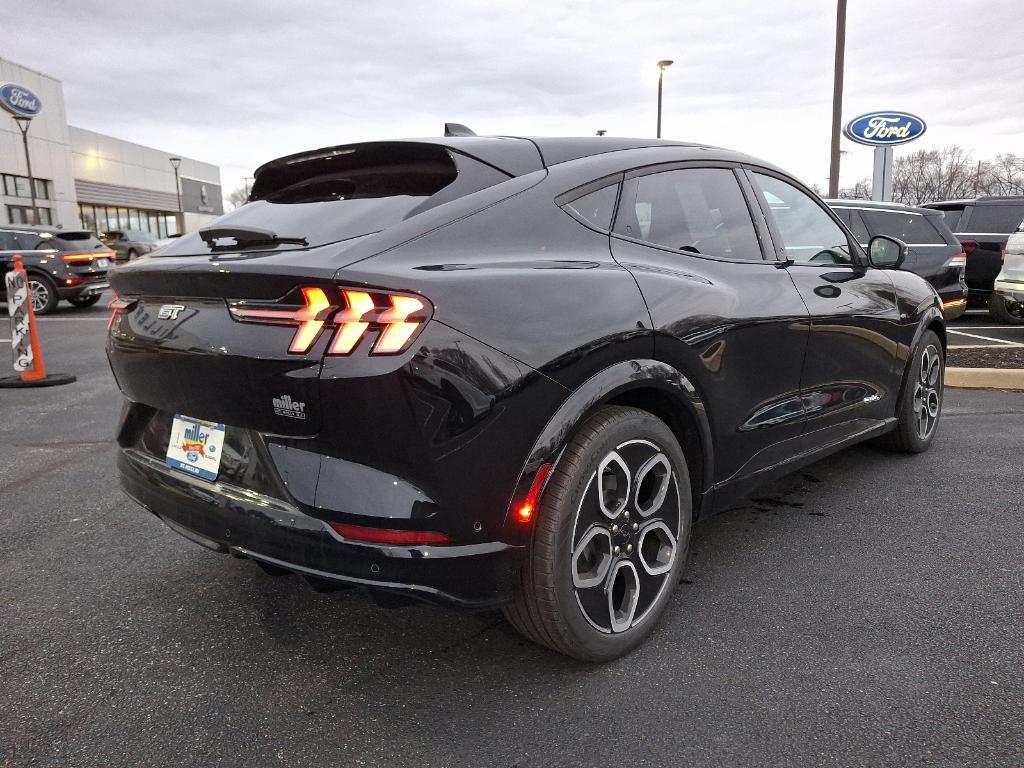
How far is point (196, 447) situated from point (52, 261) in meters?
14.0

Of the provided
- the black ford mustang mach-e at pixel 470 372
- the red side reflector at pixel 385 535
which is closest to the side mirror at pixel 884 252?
the black ford mustang mach-e at pixel 470 372

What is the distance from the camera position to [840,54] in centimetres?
1337

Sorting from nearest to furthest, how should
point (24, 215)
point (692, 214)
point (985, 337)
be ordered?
point (692, 214)
point (985, 337)
point (24, 215)

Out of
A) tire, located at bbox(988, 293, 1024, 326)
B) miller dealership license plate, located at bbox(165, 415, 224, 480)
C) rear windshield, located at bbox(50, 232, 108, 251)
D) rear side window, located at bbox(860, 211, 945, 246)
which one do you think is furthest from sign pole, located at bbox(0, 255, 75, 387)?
tire, located at bbox(988, 293, 1024, 326)

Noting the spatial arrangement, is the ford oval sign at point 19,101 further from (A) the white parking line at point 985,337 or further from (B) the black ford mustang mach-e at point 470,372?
(B) the black ford mustang mach-e at point 470,372

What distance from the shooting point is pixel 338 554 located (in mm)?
1948

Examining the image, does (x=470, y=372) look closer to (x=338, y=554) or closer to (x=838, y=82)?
(x=338, y=554)

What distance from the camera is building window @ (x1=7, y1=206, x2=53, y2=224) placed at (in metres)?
37.8

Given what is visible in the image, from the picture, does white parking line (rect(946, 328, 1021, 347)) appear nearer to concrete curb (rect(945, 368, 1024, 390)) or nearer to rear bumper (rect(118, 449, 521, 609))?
concrete curb (rect(945, 368, 1024, 390))

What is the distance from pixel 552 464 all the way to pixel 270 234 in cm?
112

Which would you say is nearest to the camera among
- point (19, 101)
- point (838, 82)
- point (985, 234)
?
point (985, 234)

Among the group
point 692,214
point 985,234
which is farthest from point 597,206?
point 985,234

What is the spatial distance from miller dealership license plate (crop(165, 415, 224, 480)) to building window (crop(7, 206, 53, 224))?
4306 cm

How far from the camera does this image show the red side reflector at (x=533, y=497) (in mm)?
2072
